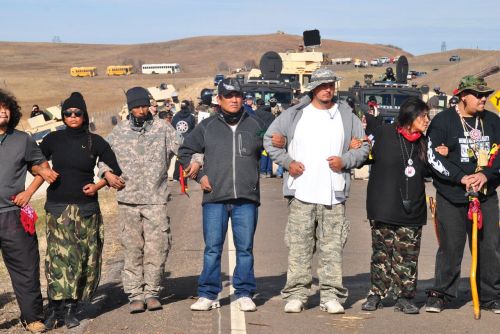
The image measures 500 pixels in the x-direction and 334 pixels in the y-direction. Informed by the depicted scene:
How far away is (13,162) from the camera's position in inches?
326

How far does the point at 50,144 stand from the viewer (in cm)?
872

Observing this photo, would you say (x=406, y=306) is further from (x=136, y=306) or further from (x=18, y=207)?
(x=18, y=207)

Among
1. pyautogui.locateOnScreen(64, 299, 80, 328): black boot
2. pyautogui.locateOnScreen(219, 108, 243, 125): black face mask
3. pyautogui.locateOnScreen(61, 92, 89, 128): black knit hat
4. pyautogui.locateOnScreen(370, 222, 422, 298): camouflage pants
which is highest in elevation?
pyautogui.locateOnScreen(61, 92, 89, 128): black knit hat

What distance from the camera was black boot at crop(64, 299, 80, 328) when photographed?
8.46m

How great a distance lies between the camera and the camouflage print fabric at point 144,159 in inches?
353

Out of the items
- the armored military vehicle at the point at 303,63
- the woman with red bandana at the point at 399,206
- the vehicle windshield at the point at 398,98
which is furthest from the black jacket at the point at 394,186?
the armored military vehicle at the point at 303,63

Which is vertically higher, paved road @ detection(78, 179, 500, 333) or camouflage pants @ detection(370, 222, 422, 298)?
camouflage pants @ detection(370, 222, 422, 298)

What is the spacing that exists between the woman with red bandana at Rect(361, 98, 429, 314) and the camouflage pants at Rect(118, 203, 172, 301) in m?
1.84

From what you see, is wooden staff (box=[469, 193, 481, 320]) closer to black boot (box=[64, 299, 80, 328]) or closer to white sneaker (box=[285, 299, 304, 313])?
white sneaker (box=[285, 299, 304, 313])

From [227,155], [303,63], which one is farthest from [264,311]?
[303,63]

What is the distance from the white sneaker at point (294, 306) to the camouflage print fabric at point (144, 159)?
1422 mm

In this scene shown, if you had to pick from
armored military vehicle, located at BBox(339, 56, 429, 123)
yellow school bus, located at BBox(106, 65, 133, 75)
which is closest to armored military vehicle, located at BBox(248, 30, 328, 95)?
armored military vehicle, located at BBox(339, 56, 429, 123)

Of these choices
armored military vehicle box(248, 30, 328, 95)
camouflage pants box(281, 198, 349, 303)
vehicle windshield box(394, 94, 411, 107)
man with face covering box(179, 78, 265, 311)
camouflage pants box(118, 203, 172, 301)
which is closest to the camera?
camouflage pants box(281, 198, 349, 303)

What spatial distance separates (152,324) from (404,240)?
7.47 ft
